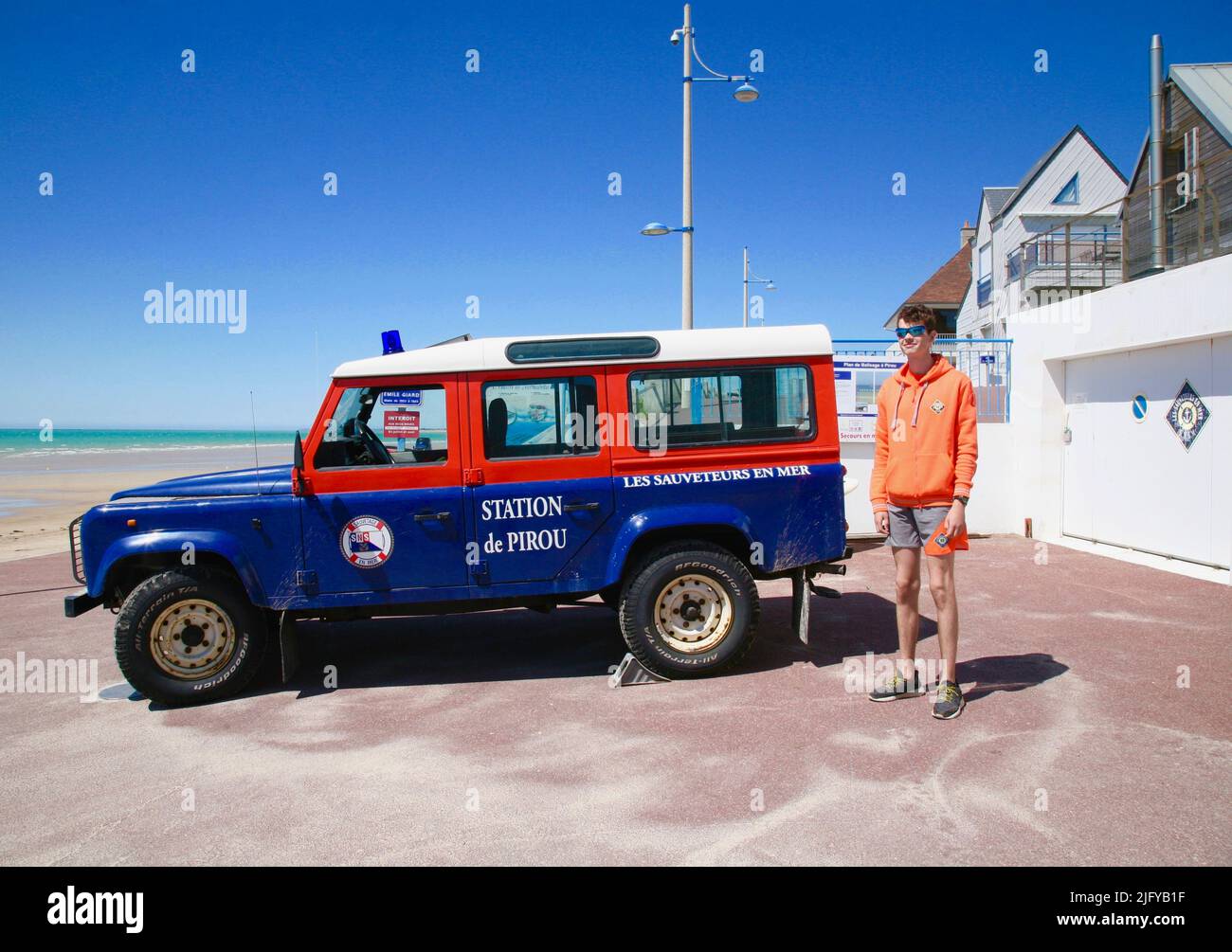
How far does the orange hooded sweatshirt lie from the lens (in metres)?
4.41

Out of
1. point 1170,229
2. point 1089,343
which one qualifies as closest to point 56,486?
point 1089,343

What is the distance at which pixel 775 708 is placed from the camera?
477cm

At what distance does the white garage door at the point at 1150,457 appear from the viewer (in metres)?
7.84

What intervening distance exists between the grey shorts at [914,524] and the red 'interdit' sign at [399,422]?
3.07 meters

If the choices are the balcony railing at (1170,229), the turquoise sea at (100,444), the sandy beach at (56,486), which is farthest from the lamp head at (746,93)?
the turquoise sea at (100,444)

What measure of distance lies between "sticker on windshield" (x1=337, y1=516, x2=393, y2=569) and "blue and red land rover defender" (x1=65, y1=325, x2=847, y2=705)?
1cm

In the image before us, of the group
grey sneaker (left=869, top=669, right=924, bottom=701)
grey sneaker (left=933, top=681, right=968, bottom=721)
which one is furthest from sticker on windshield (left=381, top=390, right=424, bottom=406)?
grey sneaker (left=933, top=681, right=968, bottom=721)

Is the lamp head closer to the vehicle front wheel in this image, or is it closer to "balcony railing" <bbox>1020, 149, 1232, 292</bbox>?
"balcony railing" <bbox>1020, 149, 1232, 292</bbox>

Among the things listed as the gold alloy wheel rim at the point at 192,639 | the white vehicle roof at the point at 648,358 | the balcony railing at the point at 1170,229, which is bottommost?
the gold alloy wheel rim at the point at 192,639

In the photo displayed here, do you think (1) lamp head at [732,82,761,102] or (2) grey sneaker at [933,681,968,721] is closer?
(2) grey sneaker at [933,681,968,721]

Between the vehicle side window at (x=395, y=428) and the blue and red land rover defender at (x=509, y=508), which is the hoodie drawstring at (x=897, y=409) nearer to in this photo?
the blue and red land rover defender at (x=509, y=508)
